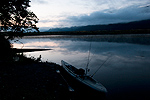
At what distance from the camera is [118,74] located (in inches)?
652

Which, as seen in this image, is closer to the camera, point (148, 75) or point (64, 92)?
point (64, 92)

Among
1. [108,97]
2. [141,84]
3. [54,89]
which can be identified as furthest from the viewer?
[141,84]

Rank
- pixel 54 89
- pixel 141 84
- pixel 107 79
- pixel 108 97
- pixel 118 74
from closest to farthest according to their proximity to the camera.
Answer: pixel 54 89 < pixel 108 97 < pixel 141 84 < pixel 107 79 < pixel 118 74

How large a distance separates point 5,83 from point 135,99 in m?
11.7

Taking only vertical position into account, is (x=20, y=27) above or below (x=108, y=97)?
above

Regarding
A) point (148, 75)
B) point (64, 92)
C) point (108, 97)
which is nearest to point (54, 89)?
point (64, 92)

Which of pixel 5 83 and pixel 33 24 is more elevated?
pixel 33 24

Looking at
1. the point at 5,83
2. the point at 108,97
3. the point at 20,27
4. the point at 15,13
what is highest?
the point at 15,13

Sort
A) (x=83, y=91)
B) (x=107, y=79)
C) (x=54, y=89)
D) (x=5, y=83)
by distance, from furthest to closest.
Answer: (x=107, y=79)
(x=83, y=91)
(x=54, y=89)
(x=5, y=83)

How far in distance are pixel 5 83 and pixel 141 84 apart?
14.3 meters

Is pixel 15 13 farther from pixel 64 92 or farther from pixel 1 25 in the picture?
pixel 64 92

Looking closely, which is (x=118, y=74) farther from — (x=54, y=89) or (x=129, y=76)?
(x=54, y=89)

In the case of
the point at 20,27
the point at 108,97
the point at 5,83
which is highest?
the point at 20,27

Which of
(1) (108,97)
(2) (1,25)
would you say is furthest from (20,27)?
(1) (108,97)
